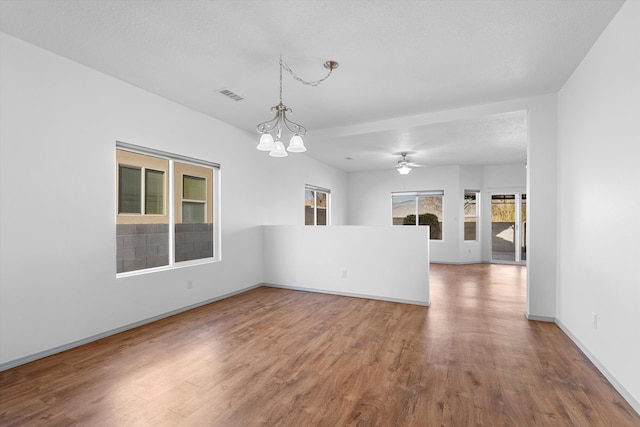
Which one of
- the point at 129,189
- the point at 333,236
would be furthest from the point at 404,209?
the point at 129,189

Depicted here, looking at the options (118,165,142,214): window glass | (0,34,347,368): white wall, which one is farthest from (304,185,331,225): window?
(118,165,142,214): window glass

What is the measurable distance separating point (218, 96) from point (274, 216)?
2.57m

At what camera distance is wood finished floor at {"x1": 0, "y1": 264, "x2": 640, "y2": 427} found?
1.87 metres

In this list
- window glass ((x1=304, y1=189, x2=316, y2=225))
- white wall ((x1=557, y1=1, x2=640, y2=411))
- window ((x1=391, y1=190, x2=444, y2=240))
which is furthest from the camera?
window ((x1=391, y1=190, x2=444, y2=240))

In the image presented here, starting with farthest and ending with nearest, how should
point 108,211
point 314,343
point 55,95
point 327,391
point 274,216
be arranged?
point 274,216, point 108,211, point 314,343, point 55,95, point 327,391

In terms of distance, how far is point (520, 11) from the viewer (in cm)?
216

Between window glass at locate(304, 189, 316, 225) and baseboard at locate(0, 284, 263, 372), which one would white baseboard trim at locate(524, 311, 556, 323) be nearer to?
baseboard at locate(0, 284, 263, 372)

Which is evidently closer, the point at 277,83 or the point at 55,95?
the point at 55,95

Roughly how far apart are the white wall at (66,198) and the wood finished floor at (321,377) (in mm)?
313

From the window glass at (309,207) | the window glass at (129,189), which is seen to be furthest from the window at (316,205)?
the window glass at (129,189)

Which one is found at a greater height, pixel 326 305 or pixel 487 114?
pixel 487 114

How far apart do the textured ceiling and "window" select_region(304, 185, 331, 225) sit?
326cm

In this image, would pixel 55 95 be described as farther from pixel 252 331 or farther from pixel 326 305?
pixel 326 305

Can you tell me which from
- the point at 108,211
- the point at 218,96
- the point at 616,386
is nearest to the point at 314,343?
the point at 616,386
